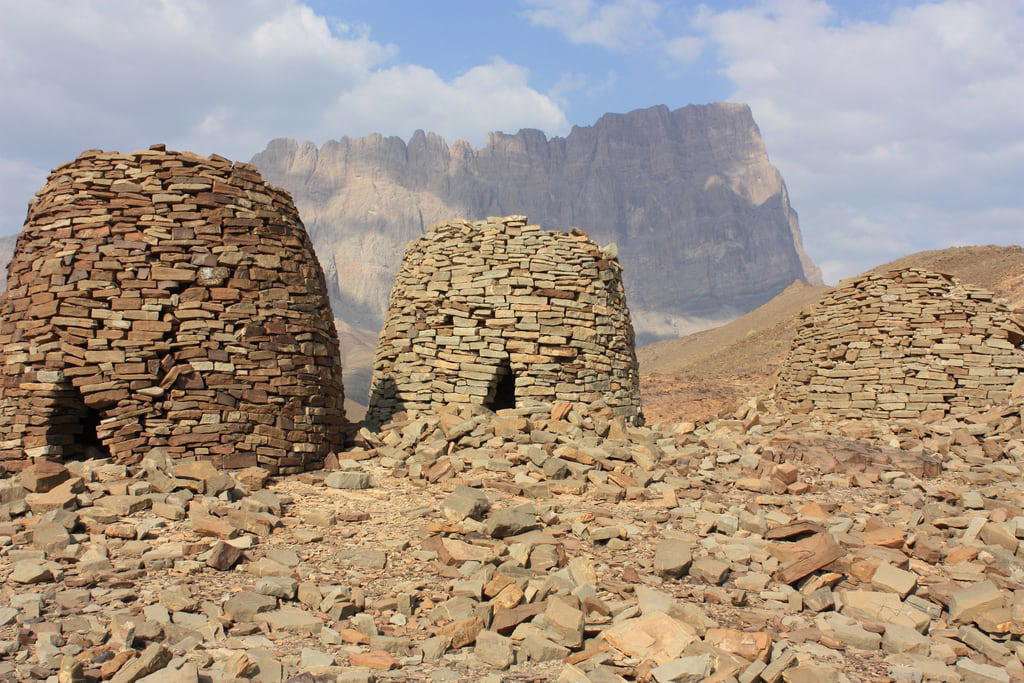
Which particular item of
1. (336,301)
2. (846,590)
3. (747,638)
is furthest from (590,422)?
(336,301)

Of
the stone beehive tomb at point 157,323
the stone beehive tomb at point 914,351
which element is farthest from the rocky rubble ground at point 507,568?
the stone beehive tomb at point 914,351

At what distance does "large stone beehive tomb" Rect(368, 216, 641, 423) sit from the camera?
32.8 feet

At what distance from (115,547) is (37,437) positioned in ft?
7.16

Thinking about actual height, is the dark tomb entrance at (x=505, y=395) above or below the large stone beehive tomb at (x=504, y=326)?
below

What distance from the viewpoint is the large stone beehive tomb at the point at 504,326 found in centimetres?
1001

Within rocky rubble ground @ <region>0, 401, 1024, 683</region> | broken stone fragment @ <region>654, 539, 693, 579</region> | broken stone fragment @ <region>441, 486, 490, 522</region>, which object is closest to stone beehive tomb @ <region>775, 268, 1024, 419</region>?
rocky rubble ground @ <region>0, 401, 1024, 683</region>

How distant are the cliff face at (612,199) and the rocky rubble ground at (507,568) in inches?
3318

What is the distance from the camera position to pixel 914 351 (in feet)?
38.7

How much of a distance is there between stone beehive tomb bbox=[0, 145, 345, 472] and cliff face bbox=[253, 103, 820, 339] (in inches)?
3293

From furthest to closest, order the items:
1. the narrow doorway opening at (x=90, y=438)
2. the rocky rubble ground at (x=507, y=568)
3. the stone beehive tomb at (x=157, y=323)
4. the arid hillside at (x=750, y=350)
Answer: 1. the arid hillside at (x=750, y=350)
2. the narrow doorway opening at (x=90, y=438)
3. the stone beehive tomb at (x=157, y=323)
4. the rocky rubble ground at (x=507, y=568)

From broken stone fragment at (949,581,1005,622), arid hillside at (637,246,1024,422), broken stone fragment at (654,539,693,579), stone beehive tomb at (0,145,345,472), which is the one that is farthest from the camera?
arid hillside at (637,246,1024,422)

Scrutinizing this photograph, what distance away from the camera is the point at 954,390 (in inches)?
456

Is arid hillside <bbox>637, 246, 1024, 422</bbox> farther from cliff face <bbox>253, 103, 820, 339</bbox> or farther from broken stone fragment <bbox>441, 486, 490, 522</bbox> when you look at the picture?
cliff face <bbox>253, 103, 820, 339</bbox>

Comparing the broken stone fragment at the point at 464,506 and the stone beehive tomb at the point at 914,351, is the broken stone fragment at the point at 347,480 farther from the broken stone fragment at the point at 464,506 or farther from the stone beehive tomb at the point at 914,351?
the stone beehive tomb at the point at 914,351
